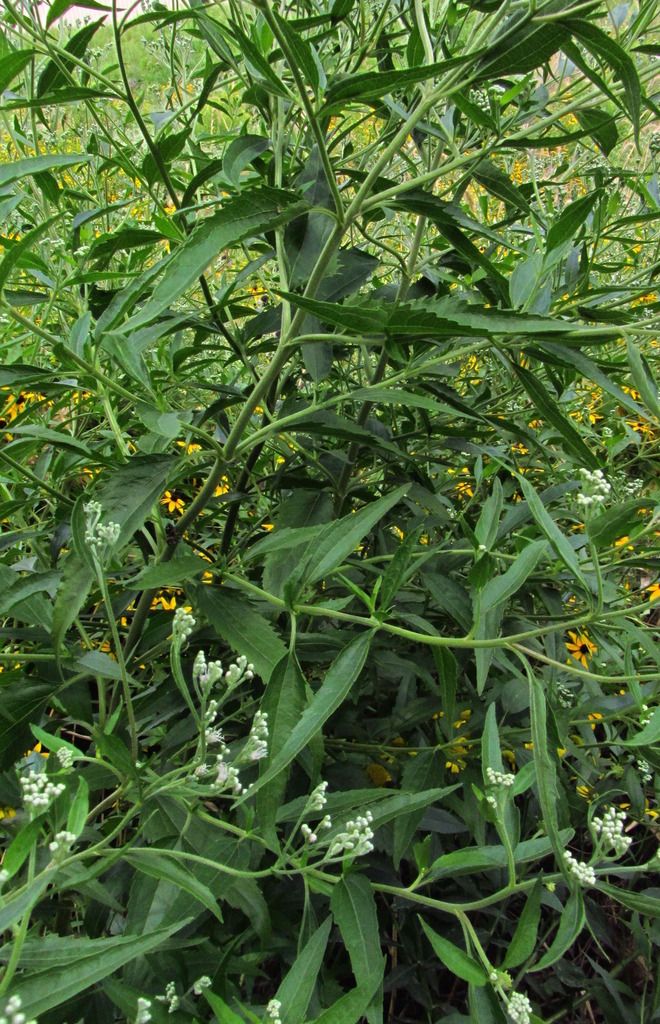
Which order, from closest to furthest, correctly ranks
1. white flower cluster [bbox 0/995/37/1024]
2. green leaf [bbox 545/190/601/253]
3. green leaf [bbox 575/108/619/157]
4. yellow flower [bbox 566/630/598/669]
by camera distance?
white flower cluster [bbox 0/995/37/1024], green leaf [bbox 545/190/601/253], green leaf [bbox 575/108/619/157], yellow flower [bbox 566/630/598/669]

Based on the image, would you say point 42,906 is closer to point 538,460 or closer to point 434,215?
point 434,215

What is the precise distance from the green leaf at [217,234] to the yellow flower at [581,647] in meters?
0.94

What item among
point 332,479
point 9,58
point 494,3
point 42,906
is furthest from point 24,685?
point 494,3

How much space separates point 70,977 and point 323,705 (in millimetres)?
245

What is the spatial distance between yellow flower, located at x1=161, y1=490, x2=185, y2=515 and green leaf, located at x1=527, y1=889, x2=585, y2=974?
1.01 m

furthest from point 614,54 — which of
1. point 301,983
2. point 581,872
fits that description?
point 301,983

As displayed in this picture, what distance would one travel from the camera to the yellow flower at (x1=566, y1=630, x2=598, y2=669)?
4.56 feet

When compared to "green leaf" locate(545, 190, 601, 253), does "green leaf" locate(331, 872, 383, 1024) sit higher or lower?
lower

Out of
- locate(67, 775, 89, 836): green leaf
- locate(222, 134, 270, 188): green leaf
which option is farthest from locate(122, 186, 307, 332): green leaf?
locate(67, 775, 89, 836): green leaf

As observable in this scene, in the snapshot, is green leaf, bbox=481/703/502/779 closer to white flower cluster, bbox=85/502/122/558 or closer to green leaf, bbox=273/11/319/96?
white flower cluster, bbox=85/502/122/558

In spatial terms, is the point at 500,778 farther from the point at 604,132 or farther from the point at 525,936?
the point at 604,132

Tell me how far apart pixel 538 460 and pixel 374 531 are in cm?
47

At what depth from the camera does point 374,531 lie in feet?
3.83

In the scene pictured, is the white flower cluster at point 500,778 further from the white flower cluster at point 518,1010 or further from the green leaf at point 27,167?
the green leaf at point 27,167
